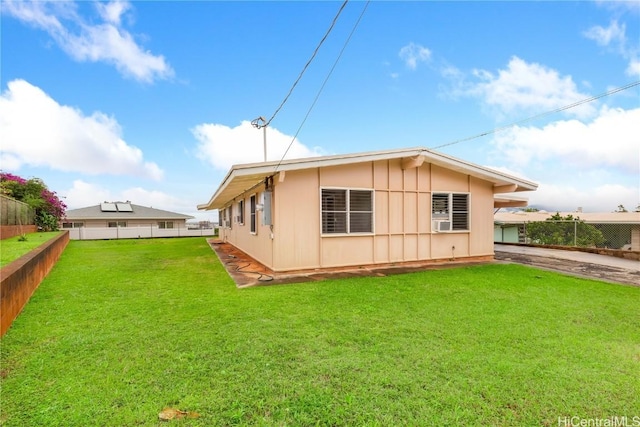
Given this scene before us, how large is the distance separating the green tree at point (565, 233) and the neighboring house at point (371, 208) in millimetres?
4610

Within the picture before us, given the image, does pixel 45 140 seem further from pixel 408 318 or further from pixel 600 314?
pixel 600 314

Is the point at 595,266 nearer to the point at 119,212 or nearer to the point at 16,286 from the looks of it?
the point at 16,286

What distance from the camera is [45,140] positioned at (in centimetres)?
1097

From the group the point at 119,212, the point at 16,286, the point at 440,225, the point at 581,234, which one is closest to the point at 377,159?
the point at 440,225

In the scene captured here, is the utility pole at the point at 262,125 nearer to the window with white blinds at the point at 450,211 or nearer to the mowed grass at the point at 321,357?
the window with white blinds at the point at 450,211

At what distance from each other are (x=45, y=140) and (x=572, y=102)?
619 inches

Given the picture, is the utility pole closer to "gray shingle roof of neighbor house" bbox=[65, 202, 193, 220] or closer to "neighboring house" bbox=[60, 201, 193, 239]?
"neighboring house" bbox=[60, 201, 193, 239]

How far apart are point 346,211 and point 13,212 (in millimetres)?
13789

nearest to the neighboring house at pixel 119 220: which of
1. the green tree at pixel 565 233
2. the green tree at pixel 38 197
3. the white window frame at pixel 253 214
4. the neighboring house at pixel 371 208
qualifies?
the green tree at pixel 38 197

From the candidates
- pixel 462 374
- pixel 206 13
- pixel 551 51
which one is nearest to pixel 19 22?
pixel 206 13

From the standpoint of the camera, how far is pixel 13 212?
12336 millimetres

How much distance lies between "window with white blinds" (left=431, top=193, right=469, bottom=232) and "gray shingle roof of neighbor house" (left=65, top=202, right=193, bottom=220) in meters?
29.1

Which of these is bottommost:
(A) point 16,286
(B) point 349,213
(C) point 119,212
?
(A) point 16,286

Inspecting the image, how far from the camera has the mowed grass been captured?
85.7 inches
